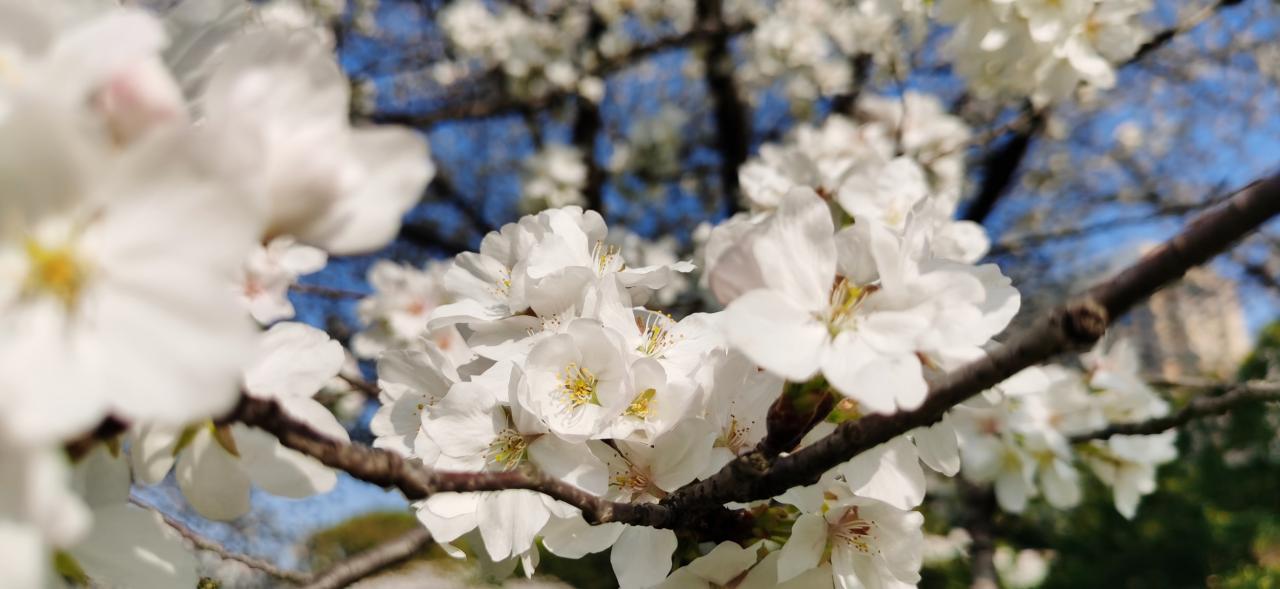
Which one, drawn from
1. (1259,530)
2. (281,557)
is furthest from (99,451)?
(1259,530)

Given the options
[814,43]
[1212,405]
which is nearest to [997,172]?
[814,43]

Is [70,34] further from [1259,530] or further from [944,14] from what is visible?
[1259,530]

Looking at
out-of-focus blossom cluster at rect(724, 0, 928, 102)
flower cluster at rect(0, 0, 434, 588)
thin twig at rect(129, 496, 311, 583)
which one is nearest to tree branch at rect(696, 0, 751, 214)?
out-of-focus blossom cluster at rect(724, 0, 928, 102)

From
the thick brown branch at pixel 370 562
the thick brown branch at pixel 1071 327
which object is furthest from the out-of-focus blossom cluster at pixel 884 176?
the thick brown branch at pixel 370 562

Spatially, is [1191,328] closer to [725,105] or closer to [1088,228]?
[725,105]

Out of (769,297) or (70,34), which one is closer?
(70,34)
